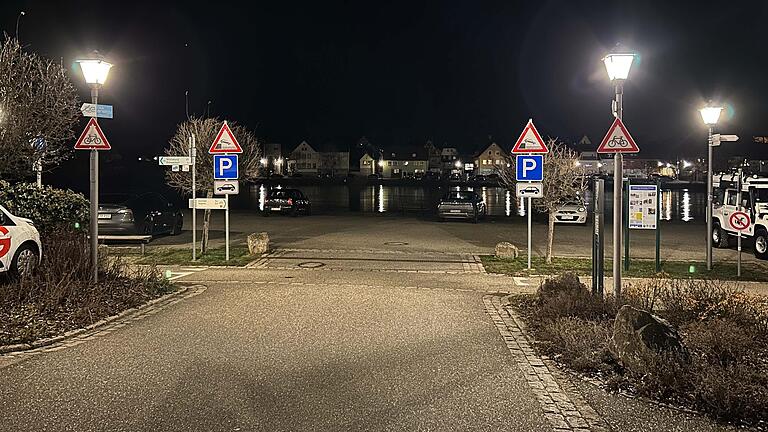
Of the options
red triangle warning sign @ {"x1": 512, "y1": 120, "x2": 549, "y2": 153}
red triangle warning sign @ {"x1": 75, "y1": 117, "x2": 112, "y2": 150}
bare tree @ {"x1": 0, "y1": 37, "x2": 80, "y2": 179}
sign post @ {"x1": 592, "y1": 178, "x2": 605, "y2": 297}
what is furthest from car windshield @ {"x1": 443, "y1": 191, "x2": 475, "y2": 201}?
red triangle warning sign @ {"x1": 75, "y1": 117, "x2": 112, "y2": 150}

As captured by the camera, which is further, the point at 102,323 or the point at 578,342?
the point at 102,323

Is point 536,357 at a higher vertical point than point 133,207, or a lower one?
lower

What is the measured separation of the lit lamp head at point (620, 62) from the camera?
9.95 meters

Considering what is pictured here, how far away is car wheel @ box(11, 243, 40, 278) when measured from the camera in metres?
11.0

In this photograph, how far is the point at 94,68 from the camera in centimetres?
1116

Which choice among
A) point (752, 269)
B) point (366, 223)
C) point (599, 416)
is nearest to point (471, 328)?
point (599, 416)

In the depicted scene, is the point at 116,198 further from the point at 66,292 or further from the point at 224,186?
the point at 66,292

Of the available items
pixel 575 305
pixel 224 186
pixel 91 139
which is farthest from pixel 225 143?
pixel 575 305

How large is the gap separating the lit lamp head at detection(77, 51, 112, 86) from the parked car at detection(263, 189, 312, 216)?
20.6 metres

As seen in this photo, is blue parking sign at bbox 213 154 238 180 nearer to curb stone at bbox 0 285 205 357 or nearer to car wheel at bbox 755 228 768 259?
curb stone at bbox 0 285 205 357

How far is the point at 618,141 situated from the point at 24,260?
934 cm

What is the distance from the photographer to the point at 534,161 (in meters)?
14.4

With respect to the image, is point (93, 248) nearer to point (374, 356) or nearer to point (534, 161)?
point (374, 356)

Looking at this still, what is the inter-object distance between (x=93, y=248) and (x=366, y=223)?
17320 mm
